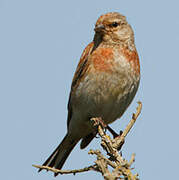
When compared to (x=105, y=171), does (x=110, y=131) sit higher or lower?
higher

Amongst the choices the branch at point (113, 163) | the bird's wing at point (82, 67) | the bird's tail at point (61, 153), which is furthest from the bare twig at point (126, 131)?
the bird's tail at point (61, 153)

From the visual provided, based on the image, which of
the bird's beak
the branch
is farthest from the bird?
the branch

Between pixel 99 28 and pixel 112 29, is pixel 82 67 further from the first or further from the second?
pixel 112 29

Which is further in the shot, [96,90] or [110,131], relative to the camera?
[110,131]

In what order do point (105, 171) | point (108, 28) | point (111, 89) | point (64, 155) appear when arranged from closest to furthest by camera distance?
point (105, 171), point (111, 89), point (108, 28), point (64, 155)

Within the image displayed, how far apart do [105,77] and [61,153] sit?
6.32 feet

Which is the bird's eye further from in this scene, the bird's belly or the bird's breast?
the bird's belly

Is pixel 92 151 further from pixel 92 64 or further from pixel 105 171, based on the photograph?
pixel 92 64

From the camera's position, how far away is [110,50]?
20.7 feet

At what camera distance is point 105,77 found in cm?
600

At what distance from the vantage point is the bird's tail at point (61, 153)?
701 centimetres

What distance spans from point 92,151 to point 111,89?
2403 millimetres

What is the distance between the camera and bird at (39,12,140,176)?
606cm

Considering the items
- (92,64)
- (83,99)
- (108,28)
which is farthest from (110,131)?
(108,28)
